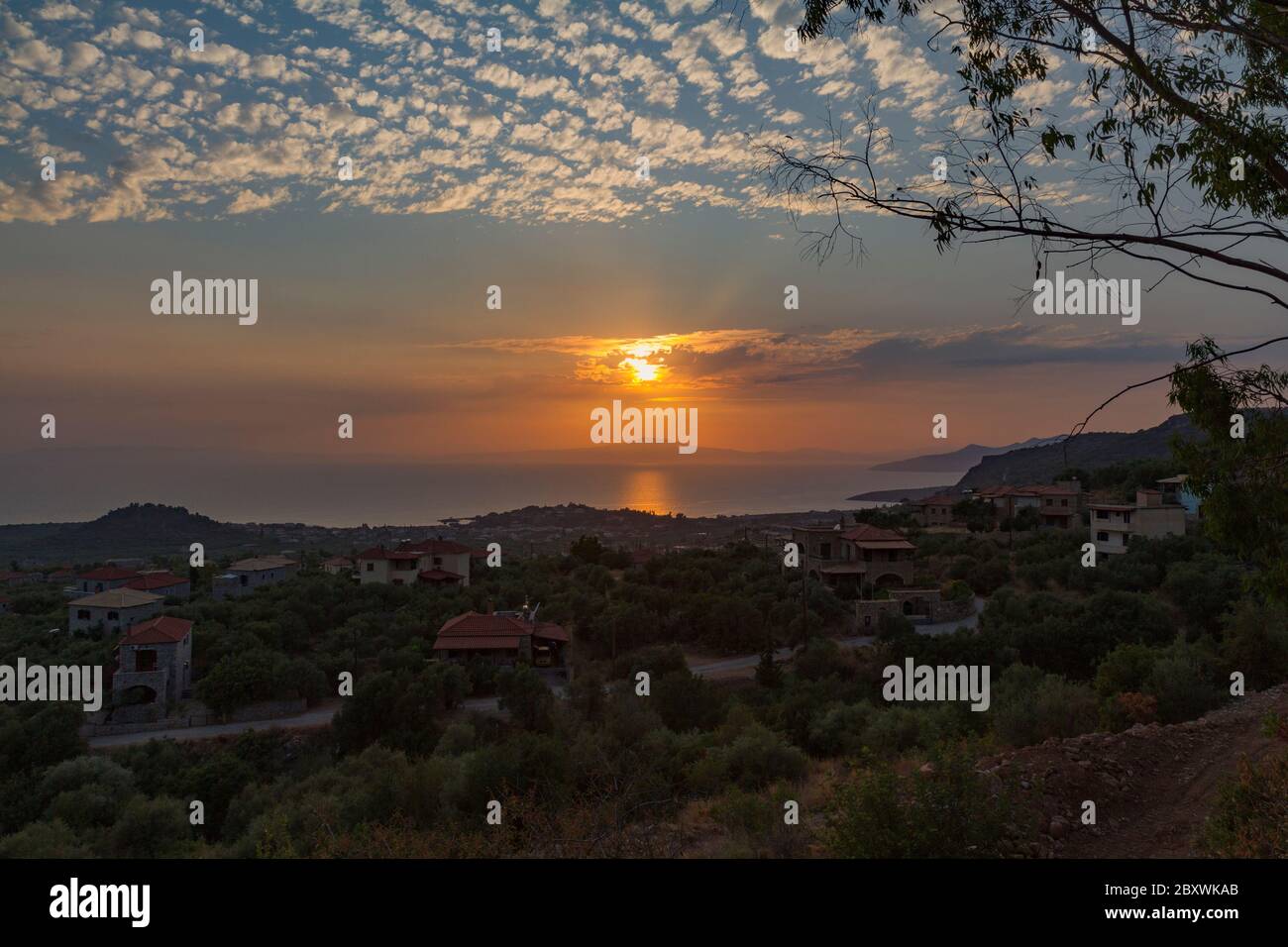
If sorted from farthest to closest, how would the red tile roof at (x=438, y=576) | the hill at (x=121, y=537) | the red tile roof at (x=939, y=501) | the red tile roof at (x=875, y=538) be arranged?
the red tile roof at (x=939, y=501) < the hill at (x=121, y=537) < the red tile roof at (x=438, y=576) < the red tile roof at (x=875, y=538)

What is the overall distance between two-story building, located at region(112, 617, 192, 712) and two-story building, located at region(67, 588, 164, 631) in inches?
126

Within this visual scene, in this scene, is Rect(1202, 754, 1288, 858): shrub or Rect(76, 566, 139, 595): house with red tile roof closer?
Rect(1202, 754, 1288, 858): shrub

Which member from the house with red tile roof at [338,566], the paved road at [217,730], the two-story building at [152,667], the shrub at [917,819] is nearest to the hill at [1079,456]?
the house with red tile roof at [338,566]

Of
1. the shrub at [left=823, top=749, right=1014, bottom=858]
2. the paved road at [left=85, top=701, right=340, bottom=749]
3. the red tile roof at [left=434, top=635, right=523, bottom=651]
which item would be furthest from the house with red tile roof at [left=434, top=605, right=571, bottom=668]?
the shrub at [left=823, top=749, right=1014, bottom=858]

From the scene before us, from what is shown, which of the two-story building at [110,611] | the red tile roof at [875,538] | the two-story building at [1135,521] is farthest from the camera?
the red tile roof at [875,538]

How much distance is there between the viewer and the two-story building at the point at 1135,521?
90.8ft

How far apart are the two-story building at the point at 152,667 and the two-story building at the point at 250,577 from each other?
728cm

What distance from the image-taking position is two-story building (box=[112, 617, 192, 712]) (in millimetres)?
17828

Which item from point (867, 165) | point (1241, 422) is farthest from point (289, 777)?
point (1241, 422)

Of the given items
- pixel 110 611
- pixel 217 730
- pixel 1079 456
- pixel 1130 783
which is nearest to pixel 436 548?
pixel 110 611

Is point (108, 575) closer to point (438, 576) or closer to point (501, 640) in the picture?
point (438, 576)

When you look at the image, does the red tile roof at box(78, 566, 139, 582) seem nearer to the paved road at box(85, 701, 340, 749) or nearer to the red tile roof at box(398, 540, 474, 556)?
the red tile roof at box(398, 540, 474, 556)

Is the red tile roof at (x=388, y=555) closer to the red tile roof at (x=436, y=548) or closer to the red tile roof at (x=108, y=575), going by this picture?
the red tile roof at (x=436, y=548)
